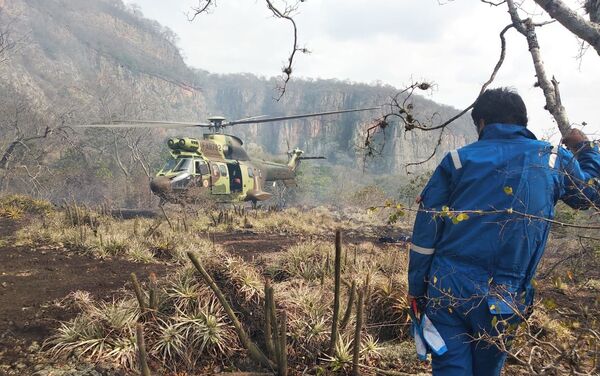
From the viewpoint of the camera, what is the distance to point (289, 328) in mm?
3562

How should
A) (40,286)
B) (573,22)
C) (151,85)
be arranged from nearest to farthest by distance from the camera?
(573,22)
(40,286)
(151,85)

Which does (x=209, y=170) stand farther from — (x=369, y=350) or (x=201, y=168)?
(x=369, y=350)

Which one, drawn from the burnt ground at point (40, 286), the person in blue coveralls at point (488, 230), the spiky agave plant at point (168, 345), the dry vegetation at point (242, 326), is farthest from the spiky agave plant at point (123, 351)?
the person in blue coveralls at point (488, 230)

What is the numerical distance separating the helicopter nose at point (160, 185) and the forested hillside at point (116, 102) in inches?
333

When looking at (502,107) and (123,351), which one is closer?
(502,107)

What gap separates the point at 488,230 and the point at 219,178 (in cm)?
1393

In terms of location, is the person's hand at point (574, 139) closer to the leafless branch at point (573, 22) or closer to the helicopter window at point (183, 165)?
the leafless branch at point (573, 22)

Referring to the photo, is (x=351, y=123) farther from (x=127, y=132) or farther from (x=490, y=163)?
(x=490, y=163)

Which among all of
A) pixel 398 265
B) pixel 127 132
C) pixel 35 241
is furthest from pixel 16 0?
pixel 398 265

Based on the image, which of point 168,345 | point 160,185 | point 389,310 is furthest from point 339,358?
point 160,185

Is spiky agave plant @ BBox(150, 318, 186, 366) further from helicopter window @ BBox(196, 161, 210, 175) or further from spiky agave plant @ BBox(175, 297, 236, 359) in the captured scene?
helicopter window @ BBox(196, 161, 210, 175)

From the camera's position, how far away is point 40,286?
17.7 ft

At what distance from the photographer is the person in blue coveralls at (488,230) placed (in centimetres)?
190

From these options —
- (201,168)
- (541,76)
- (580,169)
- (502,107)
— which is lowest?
(201,168)
